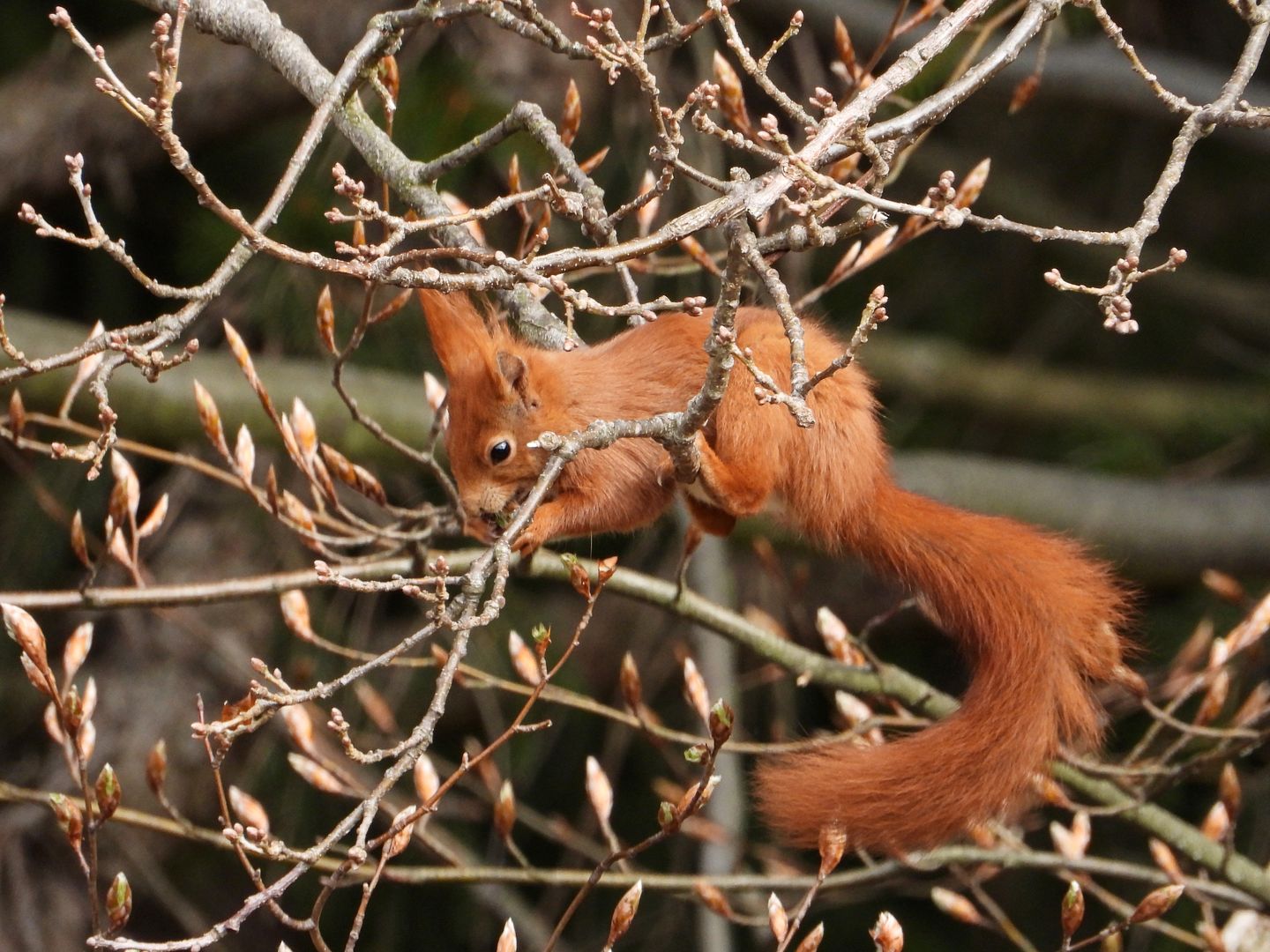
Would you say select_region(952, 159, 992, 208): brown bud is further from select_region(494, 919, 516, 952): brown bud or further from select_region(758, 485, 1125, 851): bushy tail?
select_region(494, 919, 516, 952): brown bud

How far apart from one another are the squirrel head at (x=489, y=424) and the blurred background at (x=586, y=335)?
1.76 feet

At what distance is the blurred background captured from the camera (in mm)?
2885

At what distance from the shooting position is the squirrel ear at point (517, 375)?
192cm

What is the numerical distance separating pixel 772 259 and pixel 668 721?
7.67 feet

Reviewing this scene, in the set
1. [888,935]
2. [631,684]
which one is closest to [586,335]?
[631,684]

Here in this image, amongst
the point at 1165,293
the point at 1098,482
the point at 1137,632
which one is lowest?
the point at 1137,632

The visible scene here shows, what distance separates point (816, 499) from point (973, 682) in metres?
0.31

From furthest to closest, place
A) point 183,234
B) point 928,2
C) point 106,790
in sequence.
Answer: point 183,234 < point 928,2 < point 106,790

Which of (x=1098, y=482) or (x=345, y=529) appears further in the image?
(x=1098, y=482)

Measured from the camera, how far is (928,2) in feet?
6.59

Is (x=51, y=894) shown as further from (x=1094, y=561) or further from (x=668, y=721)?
(x=1094, y=561)

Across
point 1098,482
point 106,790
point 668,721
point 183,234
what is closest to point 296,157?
point 106,790

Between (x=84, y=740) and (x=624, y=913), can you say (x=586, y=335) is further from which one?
(x=624, y=913)

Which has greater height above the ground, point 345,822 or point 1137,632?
point 1137,632
